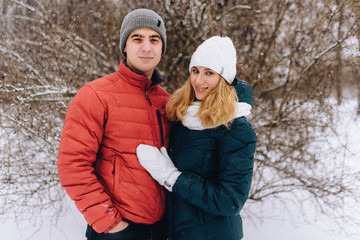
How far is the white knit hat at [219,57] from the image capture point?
1.76 metres

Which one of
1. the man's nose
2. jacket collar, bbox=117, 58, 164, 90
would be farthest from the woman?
the man's nose

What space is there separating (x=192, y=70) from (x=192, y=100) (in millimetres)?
225

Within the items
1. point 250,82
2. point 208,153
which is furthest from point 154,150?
point 250,82

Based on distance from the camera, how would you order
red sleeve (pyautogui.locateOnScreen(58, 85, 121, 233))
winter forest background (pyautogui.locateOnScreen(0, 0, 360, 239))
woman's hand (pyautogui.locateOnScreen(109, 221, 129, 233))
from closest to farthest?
red sleeve (pyautogui.locateOnScreen(58, 85, 121, 233)) → woman's hand (pyautogui.locateOnScreen(109, 221, 129, 233)) → winter forest background (pyautogui.locateOnScreen(0, 0, 360, 239))

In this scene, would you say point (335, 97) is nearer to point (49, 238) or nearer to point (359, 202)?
point (359, 202)

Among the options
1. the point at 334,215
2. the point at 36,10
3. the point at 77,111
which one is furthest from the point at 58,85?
the point at 334,215

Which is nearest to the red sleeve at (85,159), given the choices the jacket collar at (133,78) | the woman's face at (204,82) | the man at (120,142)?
the man at (120,142)

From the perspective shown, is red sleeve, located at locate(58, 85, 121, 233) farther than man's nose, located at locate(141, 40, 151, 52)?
No

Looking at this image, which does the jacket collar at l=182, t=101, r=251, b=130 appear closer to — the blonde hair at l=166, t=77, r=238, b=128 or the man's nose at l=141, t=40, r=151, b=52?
the blonde hair at l=166, t=77, r=238, b=128

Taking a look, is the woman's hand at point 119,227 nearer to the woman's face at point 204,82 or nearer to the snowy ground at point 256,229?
the woman's face at point 204,82

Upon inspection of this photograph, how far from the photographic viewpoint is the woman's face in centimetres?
179

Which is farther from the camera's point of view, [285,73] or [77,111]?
[285,73]

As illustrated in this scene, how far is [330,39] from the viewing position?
386 cm

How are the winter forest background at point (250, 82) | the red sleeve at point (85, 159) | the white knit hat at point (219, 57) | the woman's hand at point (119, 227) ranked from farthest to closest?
the winter forest background at point (250, 82) < the white knit hat at point (219, 57) < the woman's hand at point (119, 227) < the red sleeve at point (85, 159)
